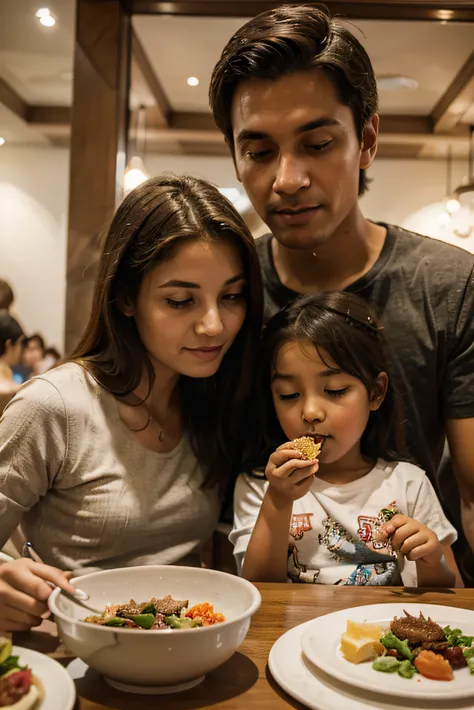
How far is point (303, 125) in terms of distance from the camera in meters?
1.74

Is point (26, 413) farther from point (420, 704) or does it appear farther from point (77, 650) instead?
point (420, 704)

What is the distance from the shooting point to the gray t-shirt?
74.8 inches

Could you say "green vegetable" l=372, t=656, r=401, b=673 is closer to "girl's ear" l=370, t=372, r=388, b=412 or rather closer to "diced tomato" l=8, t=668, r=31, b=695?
"diced tomato" l=8, t=668, r=31, b=695

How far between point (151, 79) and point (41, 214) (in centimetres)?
98

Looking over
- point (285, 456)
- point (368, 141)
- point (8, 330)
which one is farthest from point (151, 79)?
point (285, 456)

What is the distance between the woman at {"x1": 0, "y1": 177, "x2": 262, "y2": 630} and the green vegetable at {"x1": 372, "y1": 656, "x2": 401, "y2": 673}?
2.26 feet

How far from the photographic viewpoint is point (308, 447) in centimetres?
148

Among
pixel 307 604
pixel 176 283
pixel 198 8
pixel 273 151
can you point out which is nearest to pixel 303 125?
pixel 273 151

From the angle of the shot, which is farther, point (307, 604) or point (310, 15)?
point (310, 15)

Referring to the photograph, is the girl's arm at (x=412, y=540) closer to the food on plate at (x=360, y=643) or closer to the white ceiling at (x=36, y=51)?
the food on plate at (x=360, y=643)

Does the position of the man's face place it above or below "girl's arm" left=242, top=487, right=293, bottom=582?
above

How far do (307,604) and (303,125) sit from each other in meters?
1.12

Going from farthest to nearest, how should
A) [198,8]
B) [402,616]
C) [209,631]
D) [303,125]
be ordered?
[198,8] → [303,125] → [402,616] → [209,631]

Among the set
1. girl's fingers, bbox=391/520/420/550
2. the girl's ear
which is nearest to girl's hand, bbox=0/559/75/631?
girl's fingers, bbox=391/520/420/550
